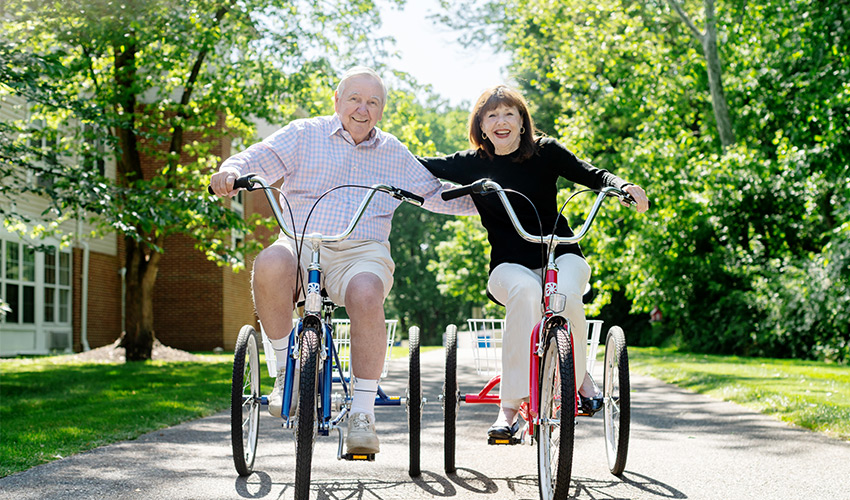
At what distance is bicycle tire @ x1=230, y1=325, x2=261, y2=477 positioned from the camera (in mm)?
4270

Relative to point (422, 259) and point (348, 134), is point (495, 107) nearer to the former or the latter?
point (348, 134)

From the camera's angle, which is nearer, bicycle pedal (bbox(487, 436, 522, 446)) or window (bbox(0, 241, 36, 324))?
bicycle pedal (bbox(487, 436, 522, 446))

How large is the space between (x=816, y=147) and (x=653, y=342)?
14415 millimetres

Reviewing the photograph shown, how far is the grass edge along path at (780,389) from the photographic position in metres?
6.46

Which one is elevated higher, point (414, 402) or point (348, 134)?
point (348, 134)

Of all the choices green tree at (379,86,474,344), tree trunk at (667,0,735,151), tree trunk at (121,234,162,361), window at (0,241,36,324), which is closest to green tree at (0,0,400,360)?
tree trunk at (121,234,162,361)

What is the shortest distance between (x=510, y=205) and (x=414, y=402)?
3.68ft

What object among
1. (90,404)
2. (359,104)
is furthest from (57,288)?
(359,104)

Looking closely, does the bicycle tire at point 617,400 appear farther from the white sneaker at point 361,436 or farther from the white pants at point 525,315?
the white sneaker at point 361,436

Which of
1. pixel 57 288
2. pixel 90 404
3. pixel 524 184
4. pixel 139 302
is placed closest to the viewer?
pixel 524 184

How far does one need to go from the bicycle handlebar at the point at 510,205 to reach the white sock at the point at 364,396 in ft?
3.29

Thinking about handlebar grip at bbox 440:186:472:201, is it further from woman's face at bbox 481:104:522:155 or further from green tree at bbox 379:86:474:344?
green tree at bbox 379:86:474:344

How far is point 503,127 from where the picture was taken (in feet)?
15.3

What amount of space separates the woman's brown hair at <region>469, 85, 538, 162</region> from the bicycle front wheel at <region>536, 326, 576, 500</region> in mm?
1333
